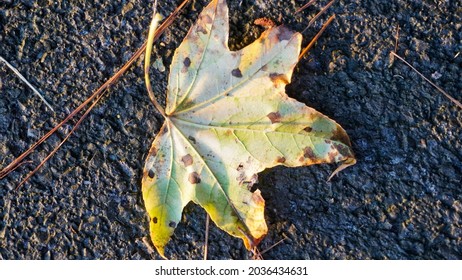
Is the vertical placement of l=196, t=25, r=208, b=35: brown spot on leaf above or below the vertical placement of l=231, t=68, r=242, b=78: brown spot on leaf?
above

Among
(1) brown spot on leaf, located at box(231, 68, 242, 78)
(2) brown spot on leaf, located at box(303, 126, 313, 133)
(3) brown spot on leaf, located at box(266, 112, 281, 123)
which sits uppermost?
(1) brown spot on leaf, located at box(231, 68, 242, 78)

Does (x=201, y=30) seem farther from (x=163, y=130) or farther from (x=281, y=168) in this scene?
(x=281, y=168)

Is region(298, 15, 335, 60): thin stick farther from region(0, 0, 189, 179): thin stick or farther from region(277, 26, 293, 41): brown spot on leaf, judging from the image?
region(0, 0, 189, 179): thin stick

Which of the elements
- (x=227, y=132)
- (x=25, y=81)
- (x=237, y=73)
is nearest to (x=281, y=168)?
(x=227, y=132)

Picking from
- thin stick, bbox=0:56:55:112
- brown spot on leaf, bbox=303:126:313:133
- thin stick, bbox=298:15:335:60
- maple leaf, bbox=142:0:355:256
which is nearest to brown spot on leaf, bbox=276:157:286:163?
maple leaf, bbox=142:0:355:256

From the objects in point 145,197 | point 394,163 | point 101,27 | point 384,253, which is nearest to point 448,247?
point 384,253

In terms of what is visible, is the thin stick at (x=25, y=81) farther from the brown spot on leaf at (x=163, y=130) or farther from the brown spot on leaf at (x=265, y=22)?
the brown spot on leaf at (x=265, y=22)

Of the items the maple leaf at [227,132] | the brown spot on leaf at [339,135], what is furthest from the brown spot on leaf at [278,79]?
the brown spot on leaf at [339,135]

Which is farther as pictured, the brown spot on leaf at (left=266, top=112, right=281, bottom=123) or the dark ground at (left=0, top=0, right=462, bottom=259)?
the dark ground at (left=0, top=0, right=462, bottom=259)
